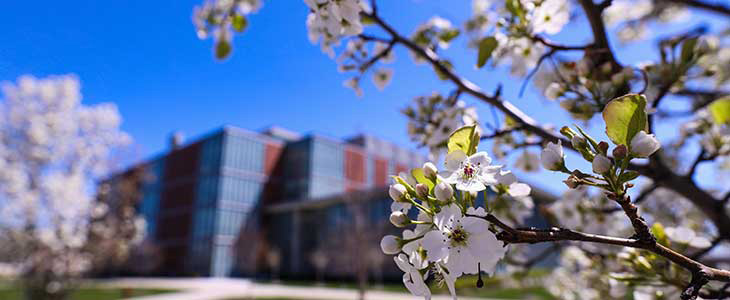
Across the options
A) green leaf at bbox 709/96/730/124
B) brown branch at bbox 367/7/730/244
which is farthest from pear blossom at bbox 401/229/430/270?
brown branch at bbox 367/7/730/244

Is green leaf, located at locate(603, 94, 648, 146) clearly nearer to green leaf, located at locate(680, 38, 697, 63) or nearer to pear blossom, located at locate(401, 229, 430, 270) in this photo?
pear blossom, located at locate(401, 229, 430, 270)

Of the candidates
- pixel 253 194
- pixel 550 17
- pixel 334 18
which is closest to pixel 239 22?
pixel 334 18

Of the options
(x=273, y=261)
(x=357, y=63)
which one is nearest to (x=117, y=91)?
(x=357, y=63)

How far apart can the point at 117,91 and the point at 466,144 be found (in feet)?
4.03

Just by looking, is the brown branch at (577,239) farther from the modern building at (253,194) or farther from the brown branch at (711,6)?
the modern building at (253,194)

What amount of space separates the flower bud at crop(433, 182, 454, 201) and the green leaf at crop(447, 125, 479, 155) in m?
0.07

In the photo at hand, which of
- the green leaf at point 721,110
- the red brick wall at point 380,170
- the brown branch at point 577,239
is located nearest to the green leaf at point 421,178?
the brown branch at point 577,239

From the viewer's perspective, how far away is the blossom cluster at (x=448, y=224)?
21.7 inches

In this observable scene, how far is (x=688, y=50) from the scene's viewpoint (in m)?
1.14

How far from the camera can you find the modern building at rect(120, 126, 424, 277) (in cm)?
2828

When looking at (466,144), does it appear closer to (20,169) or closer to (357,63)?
(357,63)

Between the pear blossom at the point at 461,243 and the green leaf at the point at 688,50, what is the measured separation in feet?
3.17

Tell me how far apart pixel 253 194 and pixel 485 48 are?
1212 inches

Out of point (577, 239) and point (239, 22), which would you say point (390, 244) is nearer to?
point (577, 239)
